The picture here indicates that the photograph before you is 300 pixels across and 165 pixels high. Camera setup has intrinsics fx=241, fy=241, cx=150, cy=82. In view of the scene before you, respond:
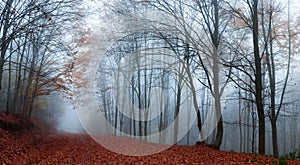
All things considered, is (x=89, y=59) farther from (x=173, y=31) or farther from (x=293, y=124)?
(x=293, y=124)

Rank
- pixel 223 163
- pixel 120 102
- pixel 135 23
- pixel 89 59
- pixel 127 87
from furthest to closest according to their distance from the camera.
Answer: pixel 120 102 < pixel 127 87 < pixel 89 59 < pixel 135 23 < pixel 223 163

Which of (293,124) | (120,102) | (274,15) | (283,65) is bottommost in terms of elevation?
(293,124)

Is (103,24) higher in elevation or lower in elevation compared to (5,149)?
higher

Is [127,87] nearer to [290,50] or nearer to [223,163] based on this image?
[290,50]

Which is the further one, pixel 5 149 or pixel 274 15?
pixel 274 15

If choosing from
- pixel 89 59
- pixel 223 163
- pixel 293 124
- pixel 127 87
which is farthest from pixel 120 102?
pixel 293 124

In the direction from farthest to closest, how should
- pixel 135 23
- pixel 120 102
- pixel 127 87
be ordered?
pixel 120 102, pixel 127 87, pixel 135 23

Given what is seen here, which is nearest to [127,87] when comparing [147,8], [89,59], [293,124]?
[89,59]

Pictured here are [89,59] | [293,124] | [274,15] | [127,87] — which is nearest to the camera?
[274,15]

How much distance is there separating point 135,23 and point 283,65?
9.21m

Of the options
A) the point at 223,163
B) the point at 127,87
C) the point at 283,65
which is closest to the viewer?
the point at 223,163

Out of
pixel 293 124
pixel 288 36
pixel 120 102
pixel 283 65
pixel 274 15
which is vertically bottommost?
pixel 293 124

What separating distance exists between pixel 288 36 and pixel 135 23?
25.7 ft

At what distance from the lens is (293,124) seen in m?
25.8
